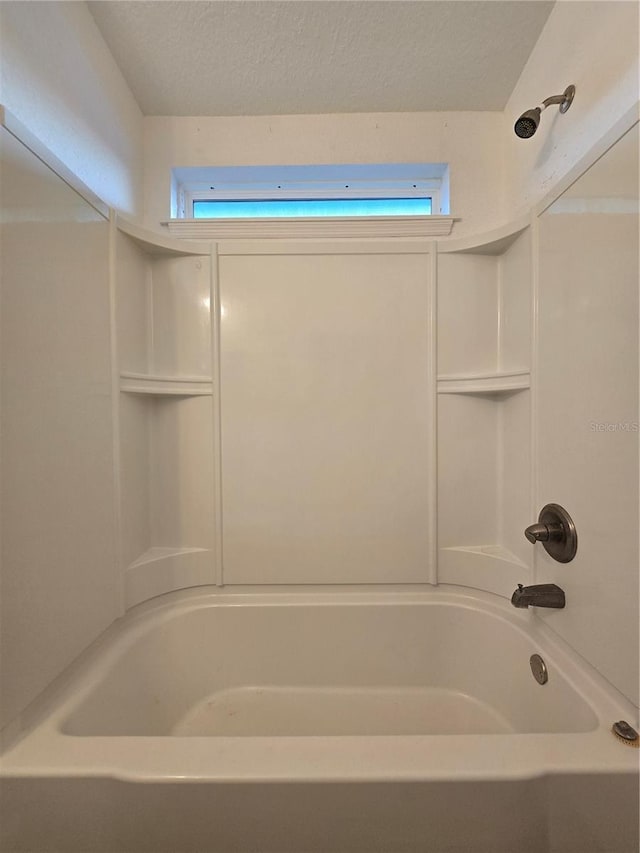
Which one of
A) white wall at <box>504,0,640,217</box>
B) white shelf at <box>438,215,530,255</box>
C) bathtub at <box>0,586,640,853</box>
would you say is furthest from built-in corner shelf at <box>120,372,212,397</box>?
white wall at <box>504,0,640,217</box>

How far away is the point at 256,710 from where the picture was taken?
1192mm

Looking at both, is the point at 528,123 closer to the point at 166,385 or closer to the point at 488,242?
the point at 488,242

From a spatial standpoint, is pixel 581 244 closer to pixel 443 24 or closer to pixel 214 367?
pixel 443 24

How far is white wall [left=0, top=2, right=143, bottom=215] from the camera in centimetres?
78

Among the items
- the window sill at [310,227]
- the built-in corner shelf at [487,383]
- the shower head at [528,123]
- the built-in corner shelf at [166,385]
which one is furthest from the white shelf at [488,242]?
the built-in corner shelf at [166,385]

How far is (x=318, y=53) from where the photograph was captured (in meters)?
1.13

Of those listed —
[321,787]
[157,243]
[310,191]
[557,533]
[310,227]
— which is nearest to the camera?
[321,787]

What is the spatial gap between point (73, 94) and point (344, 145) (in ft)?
2.77

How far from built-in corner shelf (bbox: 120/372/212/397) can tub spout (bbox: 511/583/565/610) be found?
3.64ft

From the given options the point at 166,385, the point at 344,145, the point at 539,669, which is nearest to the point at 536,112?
the point at 344,145

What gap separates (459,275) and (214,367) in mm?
912

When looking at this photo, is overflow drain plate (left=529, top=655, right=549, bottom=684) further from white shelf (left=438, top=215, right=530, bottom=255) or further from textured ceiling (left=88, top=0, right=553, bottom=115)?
textured ceiling (left=88, top=0, right=553, bottom=115)

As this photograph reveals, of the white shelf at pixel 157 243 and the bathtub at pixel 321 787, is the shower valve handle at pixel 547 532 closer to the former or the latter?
the bathtub at pixel 321 787

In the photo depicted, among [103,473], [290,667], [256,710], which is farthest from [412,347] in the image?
[256,710]
